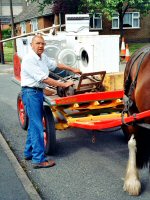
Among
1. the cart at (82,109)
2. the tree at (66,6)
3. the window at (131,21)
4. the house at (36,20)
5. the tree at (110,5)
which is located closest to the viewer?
the cart at (82,109)

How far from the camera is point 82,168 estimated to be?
5.25 m

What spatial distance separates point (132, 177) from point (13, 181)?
1.49 m

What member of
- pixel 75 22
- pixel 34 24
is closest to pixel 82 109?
pixel 75 22

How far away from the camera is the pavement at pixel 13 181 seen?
4312 mm

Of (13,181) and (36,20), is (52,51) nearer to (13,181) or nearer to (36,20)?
(13,181)

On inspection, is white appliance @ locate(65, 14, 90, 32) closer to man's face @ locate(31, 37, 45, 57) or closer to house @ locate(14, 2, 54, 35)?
man's face @ locate(31, 37, 45, 57)

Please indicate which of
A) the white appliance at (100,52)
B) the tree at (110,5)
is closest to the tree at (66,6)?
the tree at (110,5)

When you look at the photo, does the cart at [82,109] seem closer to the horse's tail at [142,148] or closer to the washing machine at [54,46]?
the horse's tail at [142,148]

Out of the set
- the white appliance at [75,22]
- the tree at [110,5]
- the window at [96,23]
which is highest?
the tree at [110,5]

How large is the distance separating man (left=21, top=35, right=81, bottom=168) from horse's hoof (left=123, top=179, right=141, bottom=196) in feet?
4.33

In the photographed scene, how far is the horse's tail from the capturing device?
4562 millimetres

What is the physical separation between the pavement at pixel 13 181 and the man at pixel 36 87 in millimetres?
324

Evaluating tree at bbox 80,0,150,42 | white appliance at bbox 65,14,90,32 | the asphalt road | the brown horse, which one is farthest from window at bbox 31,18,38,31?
the brown horse

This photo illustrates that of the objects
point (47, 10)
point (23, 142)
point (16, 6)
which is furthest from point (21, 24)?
point (23, 142)
